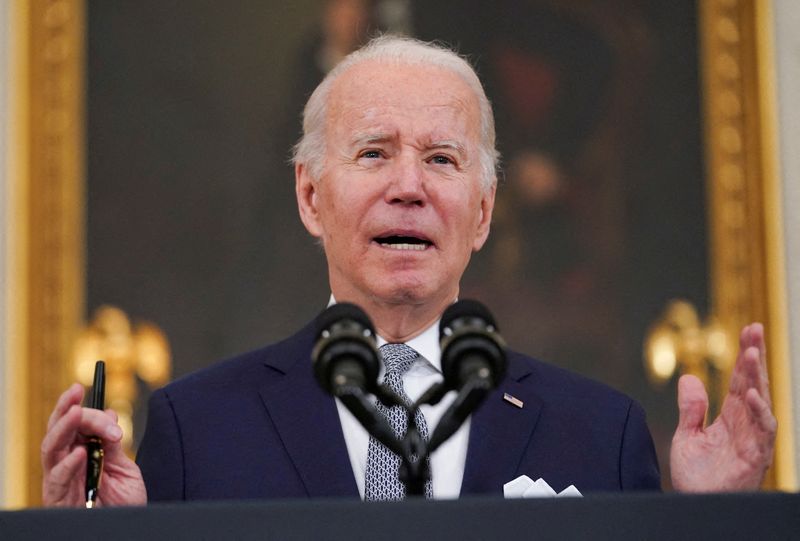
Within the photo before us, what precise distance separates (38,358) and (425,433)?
280 centimetres

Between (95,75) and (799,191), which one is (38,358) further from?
(799,191)

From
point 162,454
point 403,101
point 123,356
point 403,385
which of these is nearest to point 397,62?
point 403,101

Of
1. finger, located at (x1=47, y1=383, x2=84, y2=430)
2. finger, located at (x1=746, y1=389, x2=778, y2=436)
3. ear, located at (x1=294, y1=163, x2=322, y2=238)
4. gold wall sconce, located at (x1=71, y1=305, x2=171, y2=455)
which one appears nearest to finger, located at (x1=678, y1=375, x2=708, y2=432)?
finger, located at (x1=746, y1=389, x2=778, y2=436)

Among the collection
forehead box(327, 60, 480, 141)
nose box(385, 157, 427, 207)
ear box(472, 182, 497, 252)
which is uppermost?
forehead box(327, 60, 480, 141)

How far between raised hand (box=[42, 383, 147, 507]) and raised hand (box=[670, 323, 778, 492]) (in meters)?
0.96

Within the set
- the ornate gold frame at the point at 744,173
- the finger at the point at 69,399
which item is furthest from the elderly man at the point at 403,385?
the ornate gold frame at the point at 744,173

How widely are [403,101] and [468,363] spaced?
3.48 ft

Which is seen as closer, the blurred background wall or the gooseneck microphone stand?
the gooseneck microphone stand

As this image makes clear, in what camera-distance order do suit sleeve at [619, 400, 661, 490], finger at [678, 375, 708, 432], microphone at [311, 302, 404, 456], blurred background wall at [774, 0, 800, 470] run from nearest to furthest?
1. microphone at [311, 302, 404, 456]
2. finger at [678, 375, 708, 432]
3. suit sleeve at [619, 400, 661, 490]
4. blurred background wall at [774, 0, 800, 470]

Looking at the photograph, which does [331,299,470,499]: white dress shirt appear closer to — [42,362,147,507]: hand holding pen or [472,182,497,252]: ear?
[472,182,497,252]: ear

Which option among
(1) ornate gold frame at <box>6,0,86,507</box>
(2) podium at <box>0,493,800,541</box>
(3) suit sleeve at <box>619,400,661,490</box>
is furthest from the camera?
(1) ornate gold frame at <box>6,0,86,507</box>

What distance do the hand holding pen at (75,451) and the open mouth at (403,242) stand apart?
0.68 m

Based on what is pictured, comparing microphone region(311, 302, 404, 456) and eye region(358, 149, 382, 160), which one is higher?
eye region(358, 149, 382, 160)

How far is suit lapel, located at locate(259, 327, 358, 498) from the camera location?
252cm
